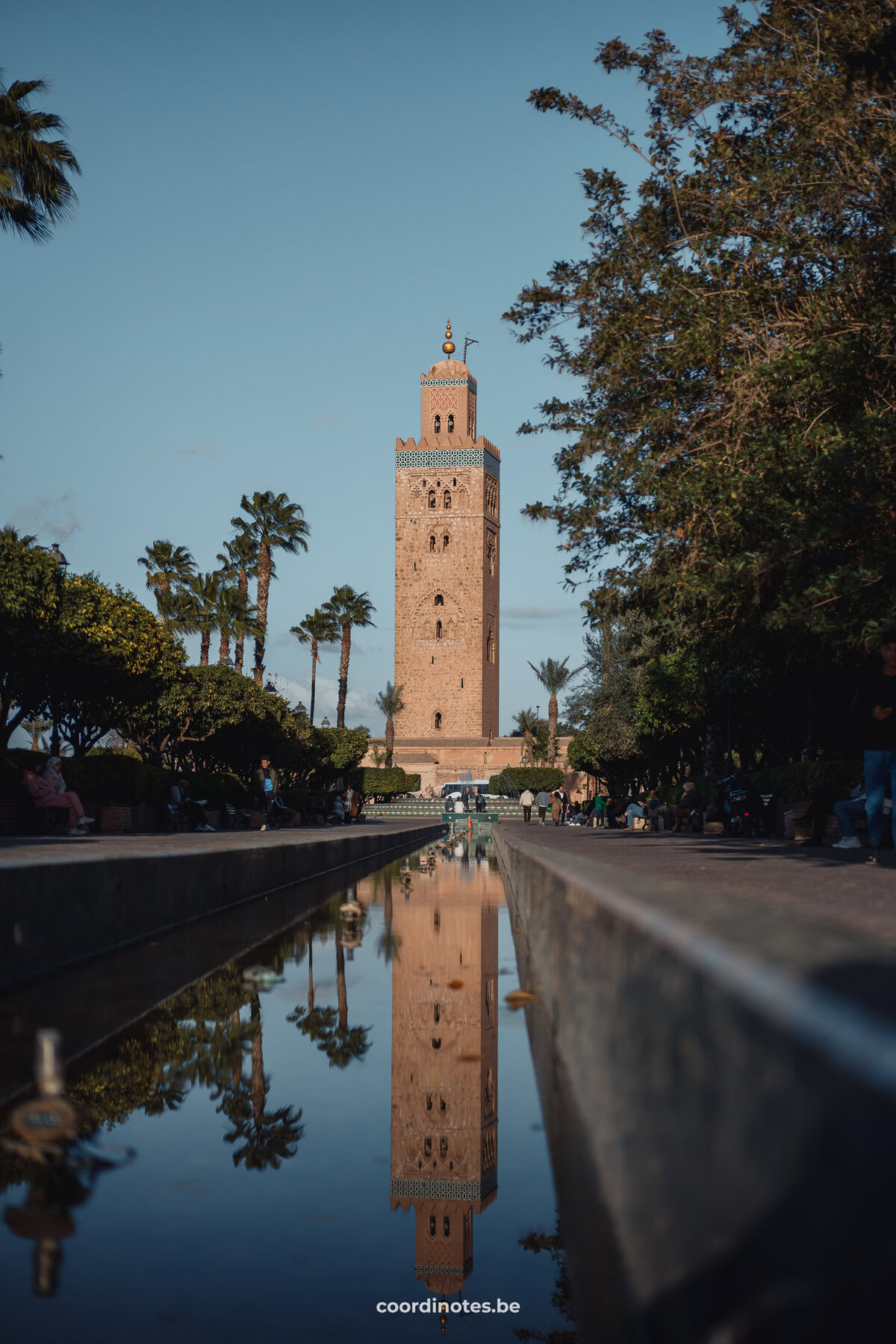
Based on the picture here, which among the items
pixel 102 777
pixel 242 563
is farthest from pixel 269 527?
pixel 102 777

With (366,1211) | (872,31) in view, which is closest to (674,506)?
(872,31)

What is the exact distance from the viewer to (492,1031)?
5402 mm

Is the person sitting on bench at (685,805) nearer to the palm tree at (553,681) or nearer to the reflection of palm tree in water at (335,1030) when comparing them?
the reflection of palm tree in water at (335,1030)

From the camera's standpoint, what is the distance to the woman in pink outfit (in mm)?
22609

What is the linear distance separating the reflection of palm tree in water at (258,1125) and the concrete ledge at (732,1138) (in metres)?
0.73

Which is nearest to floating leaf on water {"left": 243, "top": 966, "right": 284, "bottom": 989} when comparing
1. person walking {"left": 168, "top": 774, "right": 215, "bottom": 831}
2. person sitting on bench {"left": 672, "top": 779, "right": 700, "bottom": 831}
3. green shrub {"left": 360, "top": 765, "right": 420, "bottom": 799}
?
person sitting on bench {"left": 672, "top": 779, "right": 700, "bottom": 831}

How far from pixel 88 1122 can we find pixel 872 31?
554 inches

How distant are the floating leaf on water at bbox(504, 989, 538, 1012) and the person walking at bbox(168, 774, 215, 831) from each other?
24952 millimetres

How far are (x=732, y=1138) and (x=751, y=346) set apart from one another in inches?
595

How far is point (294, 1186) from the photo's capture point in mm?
3076

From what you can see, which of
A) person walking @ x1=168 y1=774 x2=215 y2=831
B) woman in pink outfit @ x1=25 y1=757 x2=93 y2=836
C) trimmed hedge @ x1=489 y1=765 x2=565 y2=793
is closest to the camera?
woman in pink outfit @ x1=25 y1=757 x2=93 y2=836

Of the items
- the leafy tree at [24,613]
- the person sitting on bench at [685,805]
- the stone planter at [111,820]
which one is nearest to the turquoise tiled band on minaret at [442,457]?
the leafy tree at [24,613]

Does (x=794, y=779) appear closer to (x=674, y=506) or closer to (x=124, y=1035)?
(x=674, y=506)

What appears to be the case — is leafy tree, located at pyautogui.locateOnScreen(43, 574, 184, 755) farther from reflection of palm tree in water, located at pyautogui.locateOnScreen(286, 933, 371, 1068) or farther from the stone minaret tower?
the stone minaret tower
